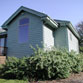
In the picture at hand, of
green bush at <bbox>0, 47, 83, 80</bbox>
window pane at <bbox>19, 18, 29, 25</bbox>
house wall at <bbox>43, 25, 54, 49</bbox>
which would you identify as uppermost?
window pane at <bbox>19, 18, 29, 25</bbox>

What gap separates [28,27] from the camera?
9.63 metres

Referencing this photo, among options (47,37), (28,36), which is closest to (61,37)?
(47,37)

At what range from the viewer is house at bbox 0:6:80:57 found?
29.4 ft

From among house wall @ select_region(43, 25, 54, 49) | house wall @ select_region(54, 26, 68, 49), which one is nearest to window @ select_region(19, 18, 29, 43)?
house wall @ select_region(43, 25, 54, 49)

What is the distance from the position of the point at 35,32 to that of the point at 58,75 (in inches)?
185

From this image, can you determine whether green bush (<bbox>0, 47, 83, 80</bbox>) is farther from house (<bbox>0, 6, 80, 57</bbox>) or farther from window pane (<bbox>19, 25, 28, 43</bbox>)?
window pane (<bbox>19, 25, 28, 43</bbox>)

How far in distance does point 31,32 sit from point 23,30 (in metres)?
1.05

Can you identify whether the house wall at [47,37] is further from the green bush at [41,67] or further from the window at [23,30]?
the green bush at [41,67]

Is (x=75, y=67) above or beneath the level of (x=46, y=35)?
beneath

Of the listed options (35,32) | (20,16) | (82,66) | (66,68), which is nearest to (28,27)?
(35,32)

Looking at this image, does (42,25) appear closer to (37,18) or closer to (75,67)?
(37,18)

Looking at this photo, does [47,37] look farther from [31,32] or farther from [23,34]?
[23,34]

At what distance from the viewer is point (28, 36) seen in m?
9.49

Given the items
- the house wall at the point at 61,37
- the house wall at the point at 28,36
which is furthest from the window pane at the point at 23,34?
the house wall at the point at 61,37
